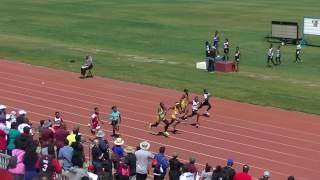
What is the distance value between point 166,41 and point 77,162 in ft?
102

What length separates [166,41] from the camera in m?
45.8

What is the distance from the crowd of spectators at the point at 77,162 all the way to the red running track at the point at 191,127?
5095 mm

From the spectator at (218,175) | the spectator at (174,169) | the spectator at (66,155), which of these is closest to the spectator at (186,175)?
the spectator at (218,175)

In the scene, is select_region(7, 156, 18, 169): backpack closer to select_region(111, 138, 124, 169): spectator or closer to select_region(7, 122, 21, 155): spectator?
select_region(7, 122, 21, 155): spectator

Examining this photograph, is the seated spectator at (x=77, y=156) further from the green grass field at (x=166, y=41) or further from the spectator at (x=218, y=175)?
the green grass field at (x=166, y=41)

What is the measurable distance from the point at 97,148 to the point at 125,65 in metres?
21.8

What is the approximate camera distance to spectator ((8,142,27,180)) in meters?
13.9

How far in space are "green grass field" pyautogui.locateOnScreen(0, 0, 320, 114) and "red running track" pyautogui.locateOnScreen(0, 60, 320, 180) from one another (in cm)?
184

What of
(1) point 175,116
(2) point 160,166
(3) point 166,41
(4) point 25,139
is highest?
(3) point 166,41

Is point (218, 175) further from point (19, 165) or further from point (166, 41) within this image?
point (166, 41)

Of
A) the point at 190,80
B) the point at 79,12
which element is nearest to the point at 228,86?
the point at 190,80

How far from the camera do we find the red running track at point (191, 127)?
21.4m

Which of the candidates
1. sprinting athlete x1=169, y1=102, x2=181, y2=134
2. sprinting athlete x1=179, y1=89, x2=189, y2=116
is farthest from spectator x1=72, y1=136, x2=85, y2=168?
sprinting athlete x1=179, y1=89, x2=189, y2=116

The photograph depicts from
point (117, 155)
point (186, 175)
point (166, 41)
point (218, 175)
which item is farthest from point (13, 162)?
point (166, 41)
